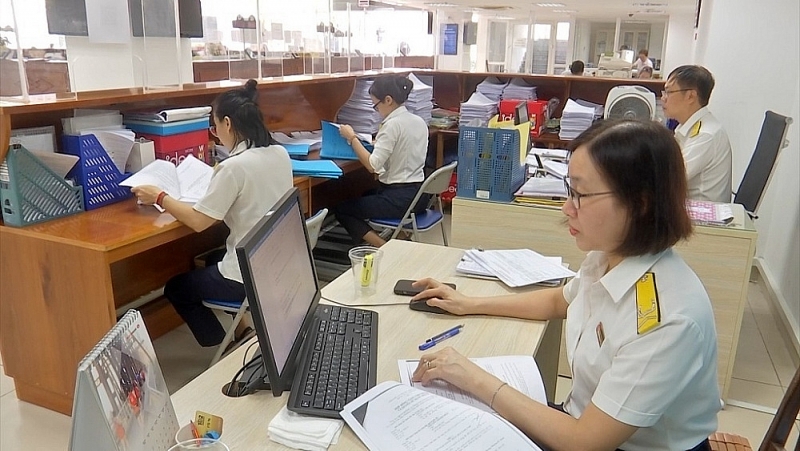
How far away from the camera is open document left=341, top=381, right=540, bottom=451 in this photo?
1046 mm

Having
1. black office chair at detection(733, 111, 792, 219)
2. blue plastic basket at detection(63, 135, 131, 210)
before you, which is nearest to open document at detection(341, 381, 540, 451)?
blue plastic basket at detection(63, 135, 131, 210)

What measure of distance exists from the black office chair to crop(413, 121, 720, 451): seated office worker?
6.48 ft

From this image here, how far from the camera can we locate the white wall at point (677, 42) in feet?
39.0

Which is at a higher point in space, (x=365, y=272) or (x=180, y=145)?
(x=180, y=145)

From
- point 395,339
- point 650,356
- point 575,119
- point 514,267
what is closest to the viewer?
point 650,356

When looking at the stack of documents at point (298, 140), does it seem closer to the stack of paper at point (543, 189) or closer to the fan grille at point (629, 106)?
the stack of paper at point (543, 189)

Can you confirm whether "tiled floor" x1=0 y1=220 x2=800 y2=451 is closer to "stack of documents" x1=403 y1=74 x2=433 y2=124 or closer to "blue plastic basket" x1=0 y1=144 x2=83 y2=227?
"blue plastic basket" x1=0 y1=144 x2=83 y2=227

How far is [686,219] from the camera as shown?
1146 mm

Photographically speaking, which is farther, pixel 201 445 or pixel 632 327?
pixel 632 327

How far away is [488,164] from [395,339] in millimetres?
1446

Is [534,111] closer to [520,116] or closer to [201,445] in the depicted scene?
[520,116]

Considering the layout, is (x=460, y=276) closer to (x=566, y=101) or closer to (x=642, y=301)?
(x=642, y=301)

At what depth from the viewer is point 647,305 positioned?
1097 millimetres

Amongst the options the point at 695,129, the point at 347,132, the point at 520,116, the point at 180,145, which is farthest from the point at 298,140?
the point at 695,129
